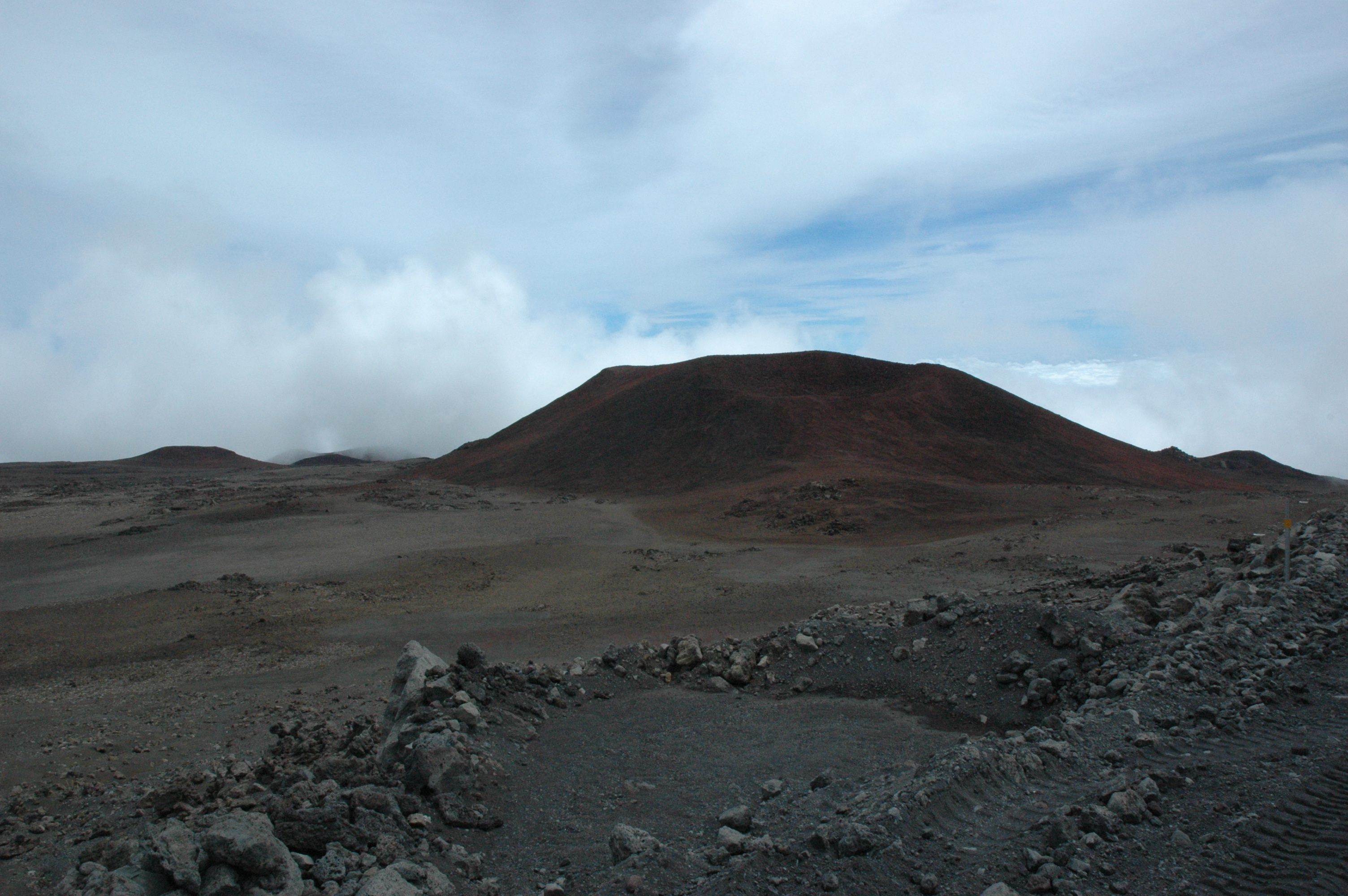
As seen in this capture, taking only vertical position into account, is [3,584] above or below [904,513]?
below

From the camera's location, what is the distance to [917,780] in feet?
15.6

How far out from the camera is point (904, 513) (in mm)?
24734

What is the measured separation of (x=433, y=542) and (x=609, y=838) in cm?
1890

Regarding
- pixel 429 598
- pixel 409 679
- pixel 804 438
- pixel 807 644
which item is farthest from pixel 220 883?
pixel 804 438

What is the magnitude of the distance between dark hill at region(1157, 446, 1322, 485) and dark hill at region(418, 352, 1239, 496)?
3445 mm

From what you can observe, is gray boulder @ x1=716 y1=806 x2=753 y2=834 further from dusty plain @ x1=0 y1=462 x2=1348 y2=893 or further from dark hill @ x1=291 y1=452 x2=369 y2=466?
dark hill @ x1=291 y1=452 x2=369 y2=466

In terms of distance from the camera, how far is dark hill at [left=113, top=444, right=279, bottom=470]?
72250 mm

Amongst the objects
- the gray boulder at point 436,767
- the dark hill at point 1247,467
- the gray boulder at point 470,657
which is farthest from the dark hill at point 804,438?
the gray boulder at point 436,767

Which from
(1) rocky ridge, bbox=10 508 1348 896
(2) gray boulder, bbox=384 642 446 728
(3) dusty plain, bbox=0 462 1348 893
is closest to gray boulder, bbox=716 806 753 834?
(1) rocky ridge, bbox=10 508 1348 896

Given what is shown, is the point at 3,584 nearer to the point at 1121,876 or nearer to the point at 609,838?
the point at 609,838

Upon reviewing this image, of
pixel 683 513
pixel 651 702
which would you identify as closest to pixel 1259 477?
pixel 683 513

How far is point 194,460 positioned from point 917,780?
8698 cm

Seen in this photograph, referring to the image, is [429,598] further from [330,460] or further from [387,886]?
[330,460]

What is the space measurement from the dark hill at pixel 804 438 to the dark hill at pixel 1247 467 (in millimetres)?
3445
